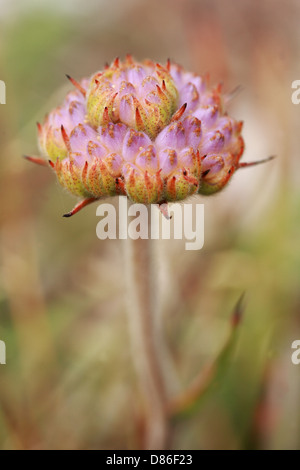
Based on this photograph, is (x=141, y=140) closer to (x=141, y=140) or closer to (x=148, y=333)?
(x=141, y=140)

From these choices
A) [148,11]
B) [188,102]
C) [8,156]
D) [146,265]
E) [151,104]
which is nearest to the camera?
[151,104]

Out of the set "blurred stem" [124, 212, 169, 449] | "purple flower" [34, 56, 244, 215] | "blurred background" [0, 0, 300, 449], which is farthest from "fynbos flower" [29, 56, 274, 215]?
"blurred background" [0, 0, 300, 449]

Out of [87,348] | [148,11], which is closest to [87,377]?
[87,348]

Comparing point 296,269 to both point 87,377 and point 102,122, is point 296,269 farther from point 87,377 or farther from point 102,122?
point 102,122

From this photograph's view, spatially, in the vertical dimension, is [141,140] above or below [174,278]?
above

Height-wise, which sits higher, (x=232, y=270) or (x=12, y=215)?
(x=12, y=215)

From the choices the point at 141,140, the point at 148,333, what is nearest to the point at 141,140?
the point at 141,140

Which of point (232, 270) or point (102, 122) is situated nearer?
point (102, 122)
